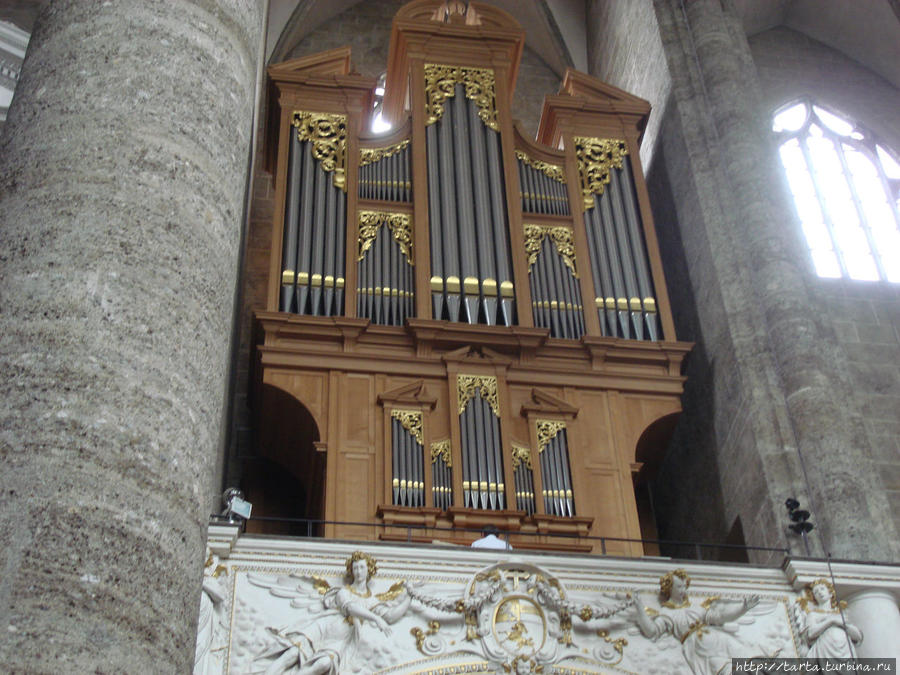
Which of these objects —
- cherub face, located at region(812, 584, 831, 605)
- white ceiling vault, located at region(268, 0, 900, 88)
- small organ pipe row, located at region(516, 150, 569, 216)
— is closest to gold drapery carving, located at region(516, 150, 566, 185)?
small organ pipe row, located at region(516, 150, 569, 216)

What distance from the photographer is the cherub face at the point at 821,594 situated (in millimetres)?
9914

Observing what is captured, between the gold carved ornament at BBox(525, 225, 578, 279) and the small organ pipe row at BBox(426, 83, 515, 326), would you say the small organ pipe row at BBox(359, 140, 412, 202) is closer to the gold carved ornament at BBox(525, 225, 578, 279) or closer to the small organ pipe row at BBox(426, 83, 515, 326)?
the small organ pipe row at BBox(426, 83, 515, 326)

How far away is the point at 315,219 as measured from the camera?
44.0 ft

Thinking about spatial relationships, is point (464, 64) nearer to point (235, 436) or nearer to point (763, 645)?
point (235, 436)

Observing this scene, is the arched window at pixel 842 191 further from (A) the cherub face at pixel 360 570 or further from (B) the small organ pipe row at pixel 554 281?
(A) the cherub face at pixel 360 570

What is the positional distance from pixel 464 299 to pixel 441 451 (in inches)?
79.2

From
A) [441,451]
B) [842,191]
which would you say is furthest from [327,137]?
[842,191]

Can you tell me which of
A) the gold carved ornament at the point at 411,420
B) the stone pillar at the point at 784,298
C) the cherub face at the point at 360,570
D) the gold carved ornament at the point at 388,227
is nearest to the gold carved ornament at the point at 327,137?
the gold carved ornament at the point at 388,227

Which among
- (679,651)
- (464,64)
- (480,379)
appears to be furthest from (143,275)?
(464,64)

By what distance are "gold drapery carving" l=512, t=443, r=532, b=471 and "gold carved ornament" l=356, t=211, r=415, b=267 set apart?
241 centimetres

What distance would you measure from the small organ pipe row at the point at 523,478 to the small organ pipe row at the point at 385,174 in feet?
11.1

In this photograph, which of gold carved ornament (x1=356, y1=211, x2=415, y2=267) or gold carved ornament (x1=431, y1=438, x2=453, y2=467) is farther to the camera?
gold carved ornament (x1=356, y1=211, x2=415, y2=267)

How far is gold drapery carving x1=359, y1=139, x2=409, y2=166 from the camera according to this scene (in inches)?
554

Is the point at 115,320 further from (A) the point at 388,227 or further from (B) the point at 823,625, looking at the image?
(A) the point at 388,227
